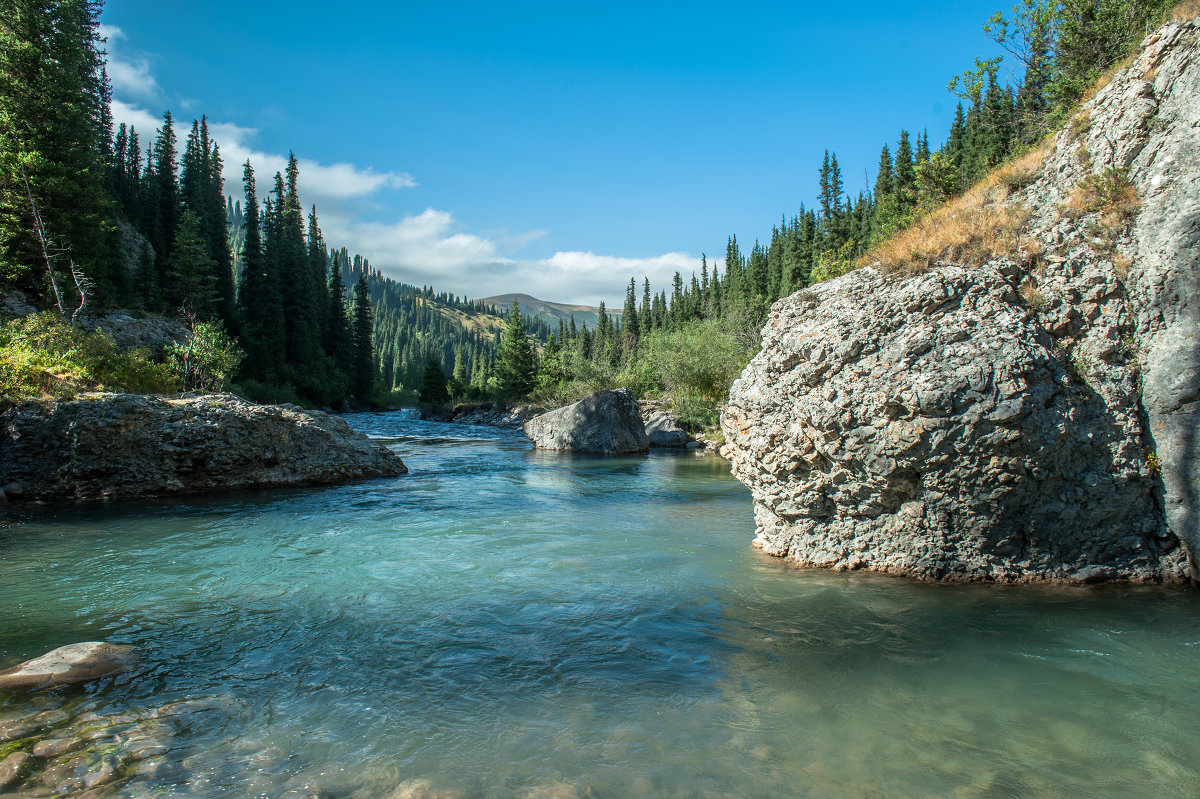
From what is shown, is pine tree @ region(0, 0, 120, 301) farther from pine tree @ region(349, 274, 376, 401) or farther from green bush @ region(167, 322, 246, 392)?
pine tree @ region(349, 274, 376, 401)

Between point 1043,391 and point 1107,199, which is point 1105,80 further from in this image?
point 1043,391

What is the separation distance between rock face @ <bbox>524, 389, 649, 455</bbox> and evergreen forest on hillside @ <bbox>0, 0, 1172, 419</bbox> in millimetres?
6451

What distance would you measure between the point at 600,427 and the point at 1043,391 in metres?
24.2

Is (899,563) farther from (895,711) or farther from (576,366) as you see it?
(576,366)

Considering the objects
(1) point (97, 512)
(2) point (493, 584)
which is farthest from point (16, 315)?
(2) point (493, 584)

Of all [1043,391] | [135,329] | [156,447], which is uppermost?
[135,329]

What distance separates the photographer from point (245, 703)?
4797 millimetres

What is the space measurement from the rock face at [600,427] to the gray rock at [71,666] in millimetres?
24719

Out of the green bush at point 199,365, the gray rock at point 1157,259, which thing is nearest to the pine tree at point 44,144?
the green bush at point 199,365

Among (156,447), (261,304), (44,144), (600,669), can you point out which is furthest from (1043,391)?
(261,304)

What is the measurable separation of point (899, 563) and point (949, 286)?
3886 mm

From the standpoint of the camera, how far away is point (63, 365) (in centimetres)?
1449

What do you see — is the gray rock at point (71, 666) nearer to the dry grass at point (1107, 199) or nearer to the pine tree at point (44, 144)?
the dry grass at point (1107, 199)

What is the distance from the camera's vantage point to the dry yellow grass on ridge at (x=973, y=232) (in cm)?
856
